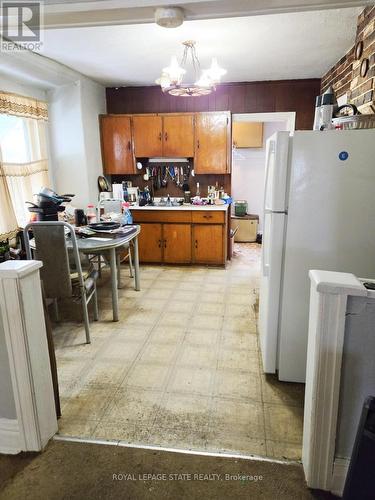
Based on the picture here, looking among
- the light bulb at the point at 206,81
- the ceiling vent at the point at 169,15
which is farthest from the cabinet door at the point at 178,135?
the ceiling vent at the point at 169,15

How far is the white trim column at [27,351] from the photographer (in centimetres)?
146

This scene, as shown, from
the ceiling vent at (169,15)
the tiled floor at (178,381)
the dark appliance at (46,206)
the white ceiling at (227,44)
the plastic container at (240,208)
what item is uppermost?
the white ceiling at (227,44)

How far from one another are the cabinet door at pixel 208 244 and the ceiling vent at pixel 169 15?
3.22 metres

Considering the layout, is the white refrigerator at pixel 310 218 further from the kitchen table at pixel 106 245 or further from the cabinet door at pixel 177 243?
the cabinet door at pixel 177 243

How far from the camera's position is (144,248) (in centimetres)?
477

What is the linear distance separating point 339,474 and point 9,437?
151 centimetres

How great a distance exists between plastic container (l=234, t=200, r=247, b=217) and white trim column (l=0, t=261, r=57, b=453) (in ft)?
16.8

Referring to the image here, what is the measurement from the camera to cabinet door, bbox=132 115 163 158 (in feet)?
15.4

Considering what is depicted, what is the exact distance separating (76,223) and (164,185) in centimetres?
186

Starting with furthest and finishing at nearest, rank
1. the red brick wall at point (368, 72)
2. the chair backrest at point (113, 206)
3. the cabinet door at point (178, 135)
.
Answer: the cabinet door at point (178, 135), the chair backrest at point (113, 206), the red brick wall at point (368, 72)

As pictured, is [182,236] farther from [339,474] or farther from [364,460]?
[364,460]

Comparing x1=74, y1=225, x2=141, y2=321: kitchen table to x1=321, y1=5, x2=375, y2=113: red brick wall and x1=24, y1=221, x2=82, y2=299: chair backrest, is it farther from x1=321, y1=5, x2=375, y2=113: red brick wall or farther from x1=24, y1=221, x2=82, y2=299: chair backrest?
x1=321, y1=5, x2=375, y2=113: red brick wall

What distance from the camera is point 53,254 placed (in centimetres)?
252

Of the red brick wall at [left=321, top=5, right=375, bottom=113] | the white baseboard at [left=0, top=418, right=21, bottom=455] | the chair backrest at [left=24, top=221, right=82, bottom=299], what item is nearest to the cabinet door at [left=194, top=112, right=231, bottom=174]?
the red brick wall at [left=321, top=5, right=375, bottom=113]
